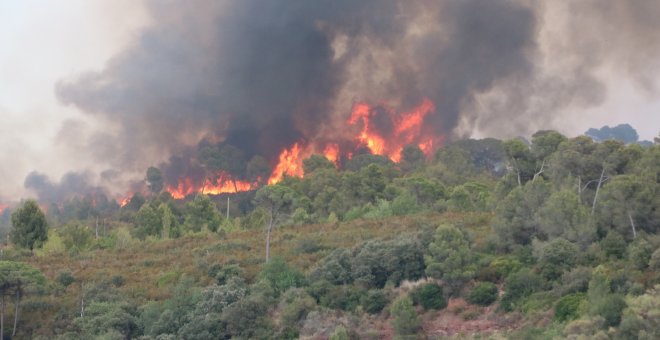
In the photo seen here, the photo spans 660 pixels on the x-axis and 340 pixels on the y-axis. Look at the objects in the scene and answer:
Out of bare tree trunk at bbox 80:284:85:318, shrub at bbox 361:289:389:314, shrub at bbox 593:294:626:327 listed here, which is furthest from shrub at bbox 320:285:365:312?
shrub at bbox 593:294:626:327

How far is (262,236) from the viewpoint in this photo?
69.9 meters

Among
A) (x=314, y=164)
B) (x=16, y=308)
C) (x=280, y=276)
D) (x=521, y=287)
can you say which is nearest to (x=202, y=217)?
(x=314, y=164)

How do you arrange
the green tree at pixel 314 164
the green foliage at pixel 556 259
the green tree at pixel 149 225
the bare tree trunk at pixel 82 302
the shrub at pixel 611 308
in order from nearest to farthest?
the shrub at pixel 611 308 → the green foliage at pixel 556 259 → the bare tree trunk at pixel 82 302 → the green tree at pixel 149 225 → the green tree at pixel 314 164

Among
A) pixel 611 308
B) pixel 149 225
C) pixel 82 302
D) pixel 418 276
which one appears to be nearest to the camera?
pixel 611 308

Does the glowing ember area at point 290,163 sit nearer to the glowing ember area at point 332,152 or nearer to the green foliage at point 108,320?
the glowing ember area at point 332,152

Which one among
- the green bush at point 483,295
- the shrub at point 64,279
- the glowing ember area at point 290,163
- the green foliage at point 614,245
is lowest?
the green bush at point 483,295

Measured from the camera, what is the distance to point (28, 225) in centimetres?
7056

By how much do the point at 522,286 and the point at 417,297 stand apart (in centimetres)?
575

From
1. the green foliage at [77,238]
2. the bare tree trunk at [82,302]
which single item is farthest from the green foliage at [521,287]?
the green foliage at [77,238]

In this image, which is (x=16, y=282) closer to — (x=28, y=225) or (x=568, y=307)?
(x=28, y=225)

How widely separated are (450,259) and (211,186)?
256 ft

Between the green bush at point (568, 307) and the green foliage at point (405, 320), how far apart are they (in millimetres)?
6862

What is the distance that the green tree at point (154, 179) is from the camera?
116375 millimetres

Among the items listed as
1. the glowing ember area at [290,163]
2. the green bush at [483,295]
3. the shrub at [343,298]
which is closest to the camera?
the green bush at [483,295]
